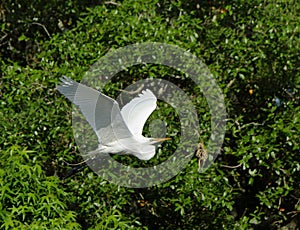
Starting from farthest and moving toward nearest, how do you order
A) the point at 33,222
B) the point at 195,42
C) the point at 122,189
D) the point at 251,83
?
the point at 251,83
the point at 195,42
the point at 122,189
the point at 33,222

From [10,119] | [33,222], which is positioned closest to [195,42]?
[10,119]

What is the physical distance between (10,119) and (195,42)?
136 centimetres

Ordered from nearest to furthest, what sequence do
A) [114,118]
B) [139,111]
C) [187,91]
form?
[114,118] → [139,111] → [187,91]

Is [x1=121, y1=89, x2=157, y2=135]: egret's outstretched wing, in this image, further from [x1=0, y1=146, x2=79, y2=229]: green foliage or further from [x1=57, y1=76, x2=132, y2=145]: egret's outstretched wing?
[x1=0, y1=146, x2=79, y2=229]: green foliage

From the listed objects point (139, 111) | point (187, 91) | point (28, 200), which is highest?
point (139, 111)

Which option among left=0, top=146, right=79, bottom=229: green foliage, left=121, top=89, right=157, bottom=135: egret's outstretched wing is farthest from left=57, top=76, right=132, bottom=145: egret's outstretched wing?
left=0, top=146, right=79, bottom=229: green foliage

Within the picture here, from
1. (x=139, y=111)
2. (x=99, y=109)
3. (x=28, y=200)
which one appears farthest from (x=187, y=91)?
(x=28, y=200)

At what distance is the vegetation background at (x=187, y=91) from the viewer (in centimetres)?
445

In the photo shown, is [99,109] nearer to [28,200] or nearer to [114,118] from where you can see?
[114,118]

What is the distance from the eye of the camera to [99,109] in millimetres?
3660

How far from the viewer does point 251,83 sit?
5.09 m

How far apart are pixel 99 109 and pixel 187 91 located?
3.62 ft

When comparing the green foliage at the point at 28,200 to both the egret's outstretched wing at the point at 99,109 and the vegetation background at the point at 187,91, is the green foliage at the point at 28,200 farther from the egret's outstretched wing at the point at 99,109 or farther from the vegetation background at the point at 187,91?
the egret's outstretched wing at the point at 99,109

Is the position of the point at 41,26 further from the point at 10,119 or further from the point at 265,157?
the point at 265,157
